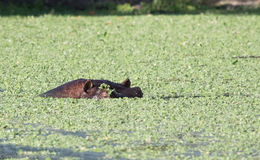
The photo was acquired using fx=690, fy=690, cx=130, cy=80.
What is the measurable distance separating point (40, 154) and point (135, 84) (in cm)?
274

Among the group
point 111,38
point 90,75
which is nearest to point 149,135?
point 90,75

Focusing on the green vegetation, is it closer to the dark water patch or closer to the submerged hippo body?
the dark water patch

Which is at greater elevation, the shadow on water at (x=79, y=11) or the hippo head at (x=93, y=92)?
the shadow on water at (x=79, y=11)

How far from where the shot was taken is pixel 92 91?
5867 mm

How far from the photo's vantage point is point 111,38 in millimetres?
9984

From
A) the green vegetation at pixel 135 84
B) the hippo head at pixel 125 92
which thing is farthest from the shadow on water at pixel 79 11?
the hippo head at pixel 125 92

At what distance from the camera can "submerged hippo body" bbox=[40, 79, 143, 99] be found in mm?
5832

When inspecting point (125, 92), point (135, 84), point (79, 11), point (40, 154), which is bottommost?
point (40, 154)

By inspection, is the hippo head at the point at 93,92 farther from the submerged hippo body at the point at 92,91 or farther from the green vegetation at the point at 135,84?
the green vegetation at the point at 135,84

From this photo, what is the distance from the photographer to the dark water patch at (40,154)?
4078 mm

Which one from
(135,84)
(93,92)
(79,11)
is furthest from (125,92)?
(79,11)

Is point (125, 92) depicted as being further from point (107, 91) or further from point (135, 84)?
point (135, 84)

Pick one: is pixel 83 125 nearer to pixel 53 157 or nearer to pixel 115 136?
pixel 115 136

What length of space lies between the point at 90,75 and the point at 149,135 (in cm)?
281
